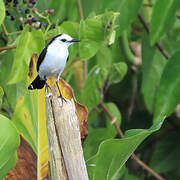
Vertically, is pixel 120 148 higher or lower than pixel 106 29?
lower

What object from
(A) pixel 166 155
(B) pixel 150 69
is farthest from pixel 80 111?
(A) pixel 166 155

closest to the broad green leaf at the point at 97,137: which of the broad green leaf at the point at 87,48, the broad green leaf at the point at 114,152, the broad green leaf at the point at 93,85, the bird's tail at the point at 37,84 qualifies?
the broad green leaf at the point at 93,85

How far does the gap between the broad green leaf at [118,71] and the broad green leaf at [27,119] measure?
788mm

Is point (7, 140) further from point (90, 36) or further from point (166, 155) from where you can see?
point (166, 155)

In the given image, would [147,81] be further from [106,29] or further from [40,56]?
[40,56]

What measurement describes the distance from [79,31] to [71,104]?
584 millimetres

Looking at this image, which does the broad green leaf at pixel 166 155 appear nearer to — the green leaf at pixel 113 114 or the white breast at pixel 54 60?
the green leaf at pixel 113 114

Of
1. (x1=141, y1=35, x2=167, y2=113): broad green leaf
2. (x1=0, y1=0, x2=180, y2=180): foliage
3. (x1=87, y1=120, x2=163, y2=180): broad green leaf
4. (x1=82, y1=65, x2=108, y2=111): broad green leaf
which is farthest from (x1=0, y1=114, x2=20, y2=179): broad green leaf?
(x1=141, y1=35, x2=167, y2=113): broad green leaf

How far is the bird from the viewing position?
1762 millimetres

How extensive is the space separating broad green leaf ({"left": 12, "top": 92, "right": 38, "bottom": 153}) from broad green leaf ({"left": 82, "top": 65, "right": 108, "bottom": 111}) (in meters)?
0.64

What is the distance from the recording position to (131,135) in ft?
4.98

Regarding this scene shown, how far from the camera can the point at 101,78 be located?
2525mm

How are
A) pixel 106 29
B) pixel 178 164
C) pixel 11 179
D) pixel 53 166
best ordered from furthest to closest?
pixel 178 164
pixel 106 29
pixel 11 179
pixel 53 166

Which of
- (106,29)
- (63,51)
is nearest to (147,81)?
(106,29)
